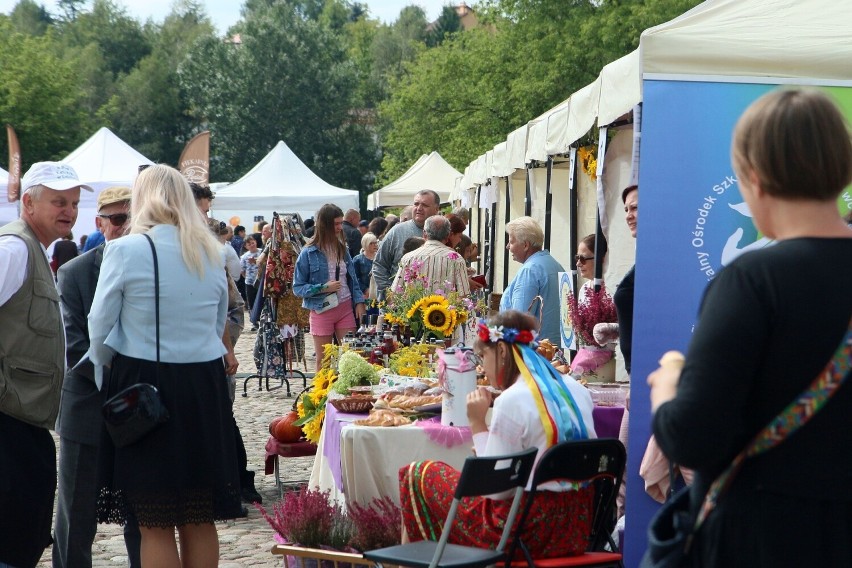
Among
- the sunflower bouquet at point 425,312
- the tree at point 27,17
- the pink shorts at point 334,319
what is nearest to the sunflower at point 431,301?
the sunflower bouquet at point 425,312

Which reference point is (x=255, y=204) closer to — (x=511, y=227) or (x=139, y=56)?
(x=511, y=227)

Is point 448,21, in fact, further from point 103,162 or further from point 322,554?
point 322,554

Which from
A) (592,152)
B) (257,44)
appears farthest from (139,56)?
(592,152)

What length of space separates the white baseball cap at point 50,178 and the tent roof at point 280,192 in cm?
1706

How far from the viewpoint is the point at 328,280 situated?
32.7 ft

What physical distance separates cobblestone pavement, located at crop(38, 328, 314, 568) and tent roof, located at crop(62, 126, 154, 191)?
10.0m

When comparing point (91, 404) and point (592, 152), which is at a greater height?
point (592, 152)

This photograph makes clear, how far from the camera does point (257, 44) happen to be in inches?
2235

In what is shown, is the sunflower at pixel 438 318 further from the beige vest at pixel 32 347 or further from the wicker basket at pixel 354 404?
the beige vest at pixel 32 347

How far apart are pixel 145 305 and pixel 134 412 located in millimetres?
401

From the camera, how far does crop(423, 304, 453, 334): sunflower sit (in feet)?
21.9

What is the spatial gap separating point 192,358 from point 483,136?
101 ft

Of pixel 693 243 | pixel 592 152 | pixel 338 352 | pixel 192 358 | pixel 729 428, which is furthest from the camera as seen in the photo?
pixel 592 152

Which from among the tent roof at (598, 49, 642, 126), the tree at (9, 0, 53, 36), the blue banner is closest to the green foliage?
the tent roof at (598, 49, 642, 126)
